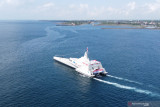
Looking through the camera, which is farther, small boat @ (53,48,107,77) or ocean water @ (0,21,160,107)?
small boat @ (53,48,107,77)

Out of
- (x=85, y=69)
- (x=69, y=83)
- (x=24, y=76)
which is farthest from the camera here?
(x=85, y=69)

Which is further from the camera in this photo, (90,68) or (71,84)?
(90,68)

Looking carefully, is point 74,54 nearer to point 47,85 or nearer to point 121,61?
point 121,61

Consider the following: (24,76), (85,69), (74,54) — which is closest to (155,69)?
(85,69)

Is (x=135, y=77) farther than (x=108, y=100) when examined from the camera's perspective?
Yes

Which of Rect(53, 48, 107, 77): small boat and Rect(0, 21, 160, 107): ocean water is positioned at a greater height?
Rect(53, 48, 107, 77): small boat

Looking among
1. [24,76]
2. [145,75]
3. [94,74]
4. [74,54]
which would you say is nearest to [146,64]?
[145,75]

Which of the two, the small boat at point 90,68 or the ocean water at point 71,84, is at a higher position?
the small boat at point 90,68

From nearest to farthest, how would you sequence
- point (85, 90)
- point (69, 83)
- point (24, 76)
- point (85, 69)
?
point (85, 90) → point (69, 83) → point (24, 76) → point (85, 69)

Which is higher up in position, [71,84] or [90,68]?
[90,68]

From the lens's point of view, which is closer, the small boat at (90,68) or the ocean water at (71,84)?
the ocean water at (71,84)
